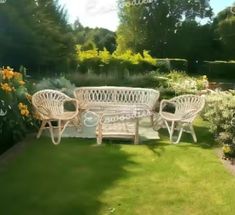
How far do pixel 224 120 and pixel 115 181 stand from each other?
102 inches

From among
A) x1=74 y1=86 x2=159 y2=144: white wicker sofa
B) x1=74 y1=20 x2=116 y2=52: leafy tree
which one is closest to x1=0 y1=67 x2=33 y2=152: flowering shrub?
x1=74 y1=86 x2=159 y2=144: white wicker sofa

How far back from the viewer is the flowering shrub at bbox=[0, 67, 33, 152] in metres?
6.20

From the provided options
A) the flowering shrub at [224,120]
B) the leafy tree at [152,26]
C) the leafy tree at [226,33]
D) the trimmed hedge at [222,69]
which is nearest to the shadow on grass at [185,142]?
the flowering shrub at [224,120]

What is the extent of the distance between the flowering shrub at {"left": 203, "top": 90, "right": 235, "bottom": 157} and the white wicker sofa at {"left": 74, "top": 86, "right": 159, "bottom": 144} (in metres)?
1.11

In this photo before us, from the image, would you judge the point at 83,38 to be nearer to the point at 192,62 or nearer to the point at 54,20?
the point at 192,62

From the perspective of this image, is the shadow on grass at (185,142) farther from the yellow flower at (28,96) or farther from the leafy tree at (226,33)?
the leafy tree at (226,33)

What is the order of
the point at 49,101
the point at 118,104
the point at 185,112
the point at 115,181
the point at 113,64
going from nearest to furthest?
1. the point at 115,181
2. the point at 49,101
3. the point at 185,112
4. the point at 118,104
5. the point at 113,64

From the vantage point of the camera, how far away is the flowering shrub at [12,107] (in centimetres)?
620

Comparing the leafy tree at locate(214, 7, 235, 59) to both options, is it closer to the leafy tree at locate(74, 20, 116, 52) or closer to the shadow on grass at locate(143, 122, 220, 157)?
the leafy tree at locate(74, 20, 116, 52)

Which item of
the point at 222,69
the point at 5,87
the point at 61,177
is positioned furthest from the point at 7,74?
the point at 222,69

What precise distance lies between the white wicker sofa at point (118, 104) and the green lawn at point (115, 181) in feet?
2.14

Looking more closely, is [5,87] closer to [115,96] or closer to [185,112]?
[115,96]

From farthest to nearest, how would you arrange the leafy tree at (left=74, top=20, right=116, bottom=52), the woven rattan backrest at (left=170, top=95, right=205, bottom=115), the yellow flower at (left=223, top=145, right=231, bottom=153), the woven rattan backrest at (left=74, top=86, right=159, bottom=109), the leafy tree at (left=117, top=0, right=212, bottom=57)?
A: 1. the leafy tree at (left=117, top=0, right=212, bottom=57)
2. the leafy tree at (left=74, top=20, right=116, bottom=52)
3. the woven rattan backrest at (left=74, top=86, right=159, bottom=109)
4. the woven rattan backrest at (left=170, top=95, right=205, bottom=115)
5. the yellow flower at (left=223, top=145, right=231, bottom=153)

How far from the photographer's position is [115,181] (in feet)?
15.6
